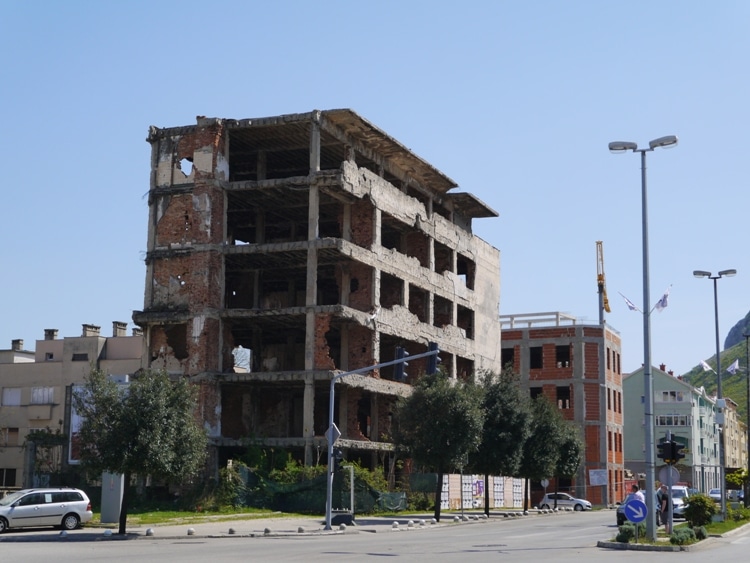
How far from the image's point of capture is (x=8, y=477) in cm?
8700

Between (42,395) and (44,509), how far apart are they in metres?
56.2

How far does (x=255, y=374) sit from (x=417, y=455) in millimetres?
12032

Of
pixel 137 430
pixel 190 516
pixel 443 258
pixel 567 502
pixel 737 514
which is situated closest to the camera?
pixel 137 430

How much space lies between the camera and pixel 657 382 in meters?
117

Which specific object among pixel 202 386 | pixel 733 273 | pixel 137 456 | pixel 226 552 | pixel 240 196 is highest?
pixel 240 196

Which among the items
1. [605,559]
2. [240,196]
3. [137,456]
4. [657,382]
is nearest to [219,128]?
[240,196]

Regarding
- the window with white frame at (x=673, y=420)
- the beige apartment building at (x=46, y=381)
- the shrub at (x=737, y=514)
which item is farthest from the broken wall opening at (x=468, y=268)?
the window with white frame at (x=673, y=420)

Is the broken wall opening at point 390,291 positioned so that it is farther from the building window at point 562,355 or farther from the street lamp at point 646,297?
the street lamp at point 646,297

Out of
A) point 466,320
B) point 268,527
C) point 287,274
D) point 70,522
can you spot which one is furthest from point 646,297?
point 466,320

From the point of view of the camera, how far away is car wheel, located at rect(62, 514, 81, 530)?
37.1m

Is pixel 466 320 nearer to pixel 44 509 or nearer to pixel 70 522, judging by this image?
pixel 70 522

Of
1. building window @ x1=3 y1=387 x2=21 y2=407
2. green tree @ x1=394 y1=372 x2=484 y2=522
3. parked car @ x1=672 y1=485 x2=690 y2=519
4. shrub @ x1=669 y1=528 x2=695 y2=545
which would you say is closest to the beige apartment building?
building window @ x1=3 y1=387 x2=21 y2=407

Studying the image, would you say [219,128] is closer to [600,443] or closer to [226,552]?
[226,552]

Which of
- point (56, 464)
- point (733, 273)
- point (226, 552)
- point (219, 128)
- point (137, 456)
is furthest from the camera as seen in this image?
point (56, 464)
